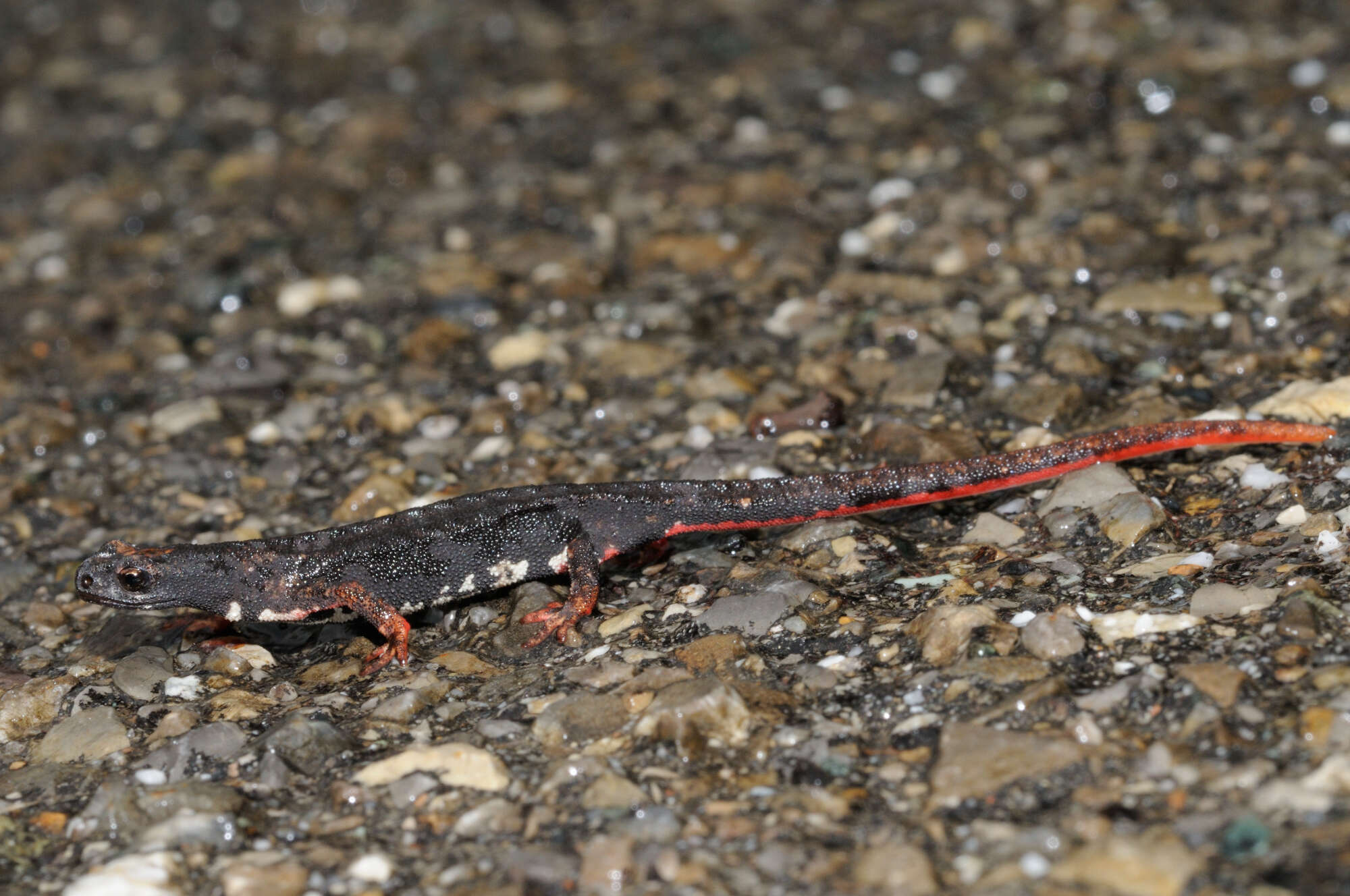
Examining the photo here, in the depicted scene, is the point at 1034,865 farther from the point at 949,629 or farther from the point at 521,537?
the point at 521,537

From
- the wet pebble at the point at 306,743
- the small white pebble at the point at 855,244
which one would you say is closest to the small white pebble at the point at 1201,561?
the wet pebble at the point at 306,743

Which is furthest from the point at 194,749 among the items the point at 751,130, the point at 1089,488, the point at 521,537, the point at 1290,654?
the point at 751,130

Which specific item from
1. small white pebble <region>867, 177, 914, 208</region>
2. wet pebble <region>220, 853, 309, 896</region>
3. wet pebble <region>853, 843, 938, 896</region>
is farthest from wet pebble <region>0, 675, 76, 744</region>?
small white pebble <region>867, 177, 914, 208</region>

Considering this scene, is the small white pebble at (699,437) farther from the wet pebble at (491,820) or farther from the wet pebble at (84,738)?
the wet pebble at (84,738)

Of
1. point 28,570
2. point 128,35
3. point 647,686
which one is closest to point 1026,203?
point 647,686

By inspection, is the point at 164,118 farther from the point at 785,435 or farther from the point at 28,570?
the point at 785,435

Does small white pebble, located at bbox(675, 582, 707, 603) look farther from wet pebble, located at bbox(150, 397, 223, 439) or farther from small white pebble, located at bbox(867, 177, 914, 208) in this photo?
small white pebble, located at bbox(867, 177, 914, 208)
